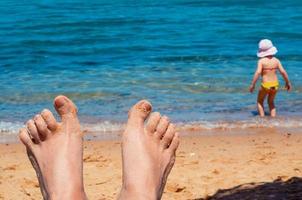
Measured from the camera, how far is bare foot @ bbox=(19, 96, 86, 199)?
13.5 ft

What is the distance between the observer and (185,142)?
24.5 ft

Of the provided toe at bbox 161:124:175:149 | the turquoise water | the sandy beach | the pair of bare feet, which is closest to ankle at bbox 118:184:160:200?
the pair of bare feet

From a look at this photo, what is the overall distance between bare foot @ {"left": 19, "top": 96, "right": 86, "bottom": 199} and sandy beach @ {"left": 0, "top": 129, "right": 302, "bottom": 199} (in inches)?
49.7

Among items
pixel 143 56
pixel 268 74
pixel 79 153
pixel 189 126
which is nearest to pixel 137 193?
pixel 79 153

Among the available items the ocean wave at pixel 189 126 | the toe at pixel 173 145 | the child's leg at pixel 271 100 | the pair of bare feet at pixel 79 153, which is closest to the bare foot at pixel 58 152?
the pair of bare feet at pixel 79 153

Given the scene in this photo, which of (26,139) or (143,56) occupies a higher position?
(26,139)

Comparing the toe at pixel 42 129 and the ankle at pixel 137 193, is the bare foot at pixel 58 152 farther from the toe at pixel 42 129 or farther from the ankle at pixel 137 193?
the ankle at pixel 137 193

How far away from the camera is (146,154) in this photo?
4457 millimetres

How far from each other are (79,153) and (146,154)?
0.38m

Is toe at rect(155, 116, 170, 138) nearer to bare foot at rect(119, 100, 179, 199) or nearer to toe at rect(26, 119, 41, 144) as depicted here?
bare foot at rect(119, 100, 179, 199)

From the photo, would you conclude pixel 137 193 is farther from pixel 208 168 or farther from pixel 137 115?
pixel 208 168

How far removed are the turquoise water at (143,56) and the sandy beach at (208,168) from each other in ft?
2.89

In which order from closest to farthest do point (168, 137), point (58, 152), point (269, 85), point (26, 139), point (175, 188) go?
1. point (58, 152)
2. point (26, 139)
3. point (168, 137)
4. point (175, 188)
5. point (269, 85)

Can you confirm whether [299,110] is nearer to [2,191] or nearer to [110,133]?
[110,133]
